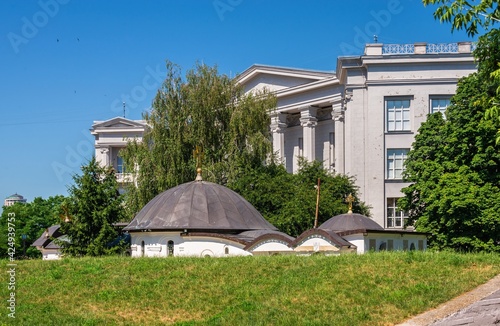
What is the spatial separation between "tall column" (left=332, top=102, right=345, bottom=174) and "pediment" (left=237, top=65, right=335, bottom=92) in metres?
3.22

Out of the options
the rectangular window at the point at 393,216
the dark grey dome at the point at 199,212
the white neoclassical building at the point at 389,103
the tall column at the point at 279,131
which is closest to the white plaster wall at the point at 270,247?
the dark grey dome at the point at 199,212

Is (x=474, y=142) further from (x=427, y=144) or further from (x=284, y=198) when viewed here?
(x=284, y=198)

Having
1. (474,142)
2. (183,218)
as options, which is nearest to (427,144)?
(474,142)

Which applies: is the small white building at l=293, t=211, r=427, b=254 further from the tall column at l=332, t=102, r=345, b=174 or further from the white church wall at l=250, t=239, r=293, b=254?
the tall column at l=332, t=102, r=345, b=174

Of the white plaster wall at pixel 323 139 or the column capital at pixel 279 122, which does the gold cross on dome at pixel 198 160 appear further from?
the white plaster wall at pixel 323 139

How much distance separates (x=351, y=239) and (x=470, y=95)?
35.7 feet

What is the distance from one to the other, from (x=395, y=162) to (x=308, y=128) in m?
13.9

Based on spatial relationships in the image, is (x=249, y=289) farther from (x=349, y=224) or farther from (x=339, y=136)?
(x=339, y=136)

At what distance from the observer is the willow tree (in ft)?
205

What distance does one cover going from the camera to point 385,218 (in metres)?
70.6

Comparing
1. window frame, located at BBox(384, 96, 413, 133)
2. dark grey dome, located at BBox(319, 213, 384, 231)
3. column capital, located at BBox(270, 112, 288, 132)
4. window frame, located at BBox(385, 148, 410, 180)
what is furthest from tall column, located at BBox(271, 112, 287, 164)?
dark grey dome, located at BBox(319, 213, 384, 231)

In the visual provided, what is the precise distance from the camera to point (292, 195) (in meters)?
61.8

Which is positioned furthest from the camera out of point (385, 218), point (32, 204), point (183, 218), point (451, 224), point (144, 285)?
point (32, 204)

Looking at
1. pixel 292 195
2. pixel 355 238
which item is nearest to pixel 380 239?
pixel 355 238
